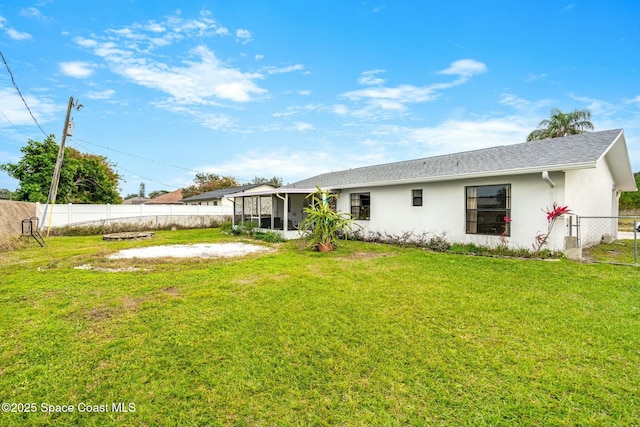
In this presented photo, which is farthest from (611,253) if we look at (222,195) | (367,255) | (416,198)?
(222,195)

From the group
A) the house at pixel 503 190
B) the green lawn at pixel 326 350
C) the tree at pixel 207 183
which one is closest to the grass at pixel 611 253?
the house at pixel 503 190

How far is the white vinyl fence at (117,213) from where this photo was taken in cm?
1473

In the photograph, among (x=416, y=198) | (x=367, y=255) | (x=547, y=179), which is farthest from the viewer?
(x=416, y=198)

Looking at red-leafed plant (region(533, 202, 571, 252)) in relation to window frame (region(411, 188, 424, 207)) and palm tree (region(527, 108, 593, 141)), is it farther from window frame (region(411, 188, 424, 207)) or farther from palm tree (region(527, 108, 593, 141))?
palm tree (region(527, 108, 593, 141))

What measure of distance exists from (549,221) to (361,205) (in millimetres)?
6683

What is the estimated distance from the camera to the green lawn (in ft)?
7.27

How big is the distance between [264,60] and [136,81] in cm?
646

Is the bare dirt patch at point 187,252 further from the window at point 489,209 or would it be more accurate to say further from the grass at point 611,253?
the grass at point 611,253

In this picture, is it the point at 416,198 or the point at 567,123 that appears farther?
the point at 567,123

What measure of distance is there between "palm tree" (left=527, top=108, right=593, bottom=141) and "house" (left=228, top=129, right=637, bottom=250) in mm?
13060

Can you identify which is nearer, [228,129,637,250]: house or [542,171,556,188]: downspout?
[542,171,556,188]: downspout

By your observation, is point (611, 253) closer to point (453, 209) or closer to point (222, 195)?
point (453, 209)

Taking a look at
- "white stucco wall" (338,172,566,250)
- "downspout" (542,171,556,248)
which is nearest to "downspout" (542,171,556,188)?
"downspout" (542,171,556,248)

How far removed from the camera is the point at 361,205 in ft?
41.6
